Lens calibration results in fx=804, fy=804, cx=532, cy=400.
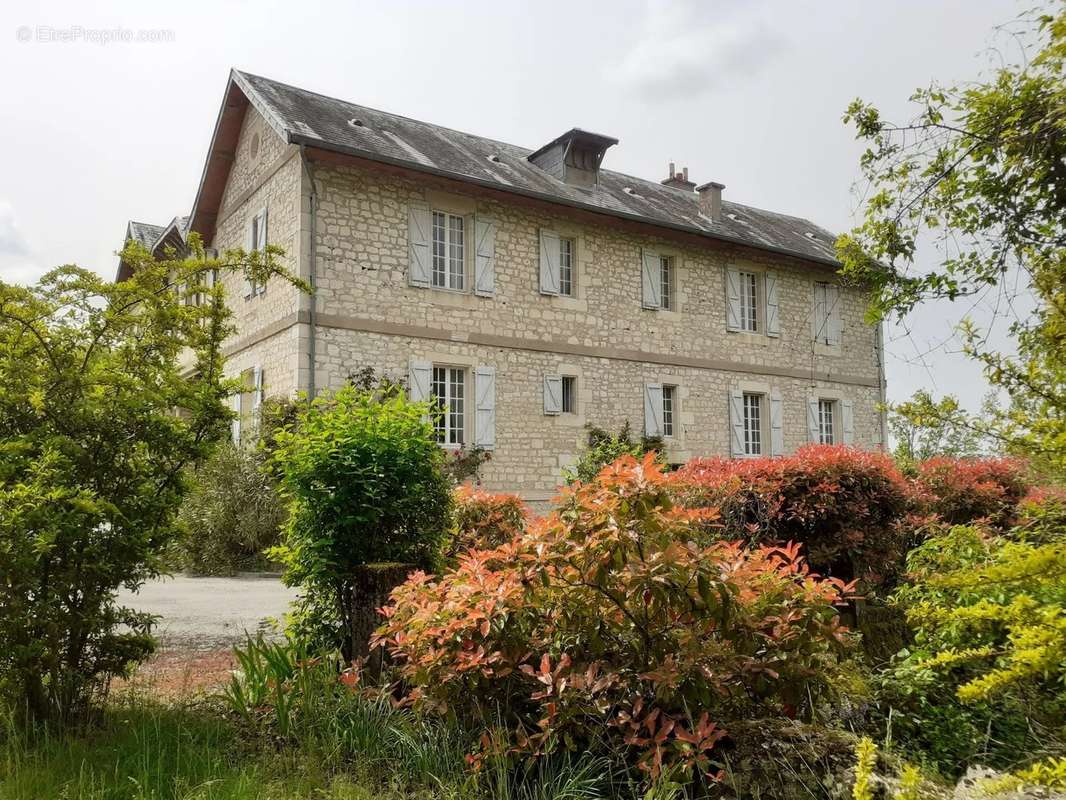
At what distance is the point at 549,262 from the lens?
14492 millimetres

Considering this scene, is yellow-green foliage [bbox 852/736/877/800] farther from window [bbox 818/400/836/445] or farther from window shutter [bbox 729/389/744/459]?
window [bbox 818/400/836/445]

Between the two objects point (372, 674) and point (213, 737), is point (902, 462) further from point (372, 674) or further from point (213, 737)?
point (213, 737)

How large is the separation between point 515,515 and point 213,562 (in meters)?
7.27

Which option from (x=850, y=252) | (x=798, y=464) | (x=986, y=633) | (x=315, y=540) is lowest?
(x=986, y=633)

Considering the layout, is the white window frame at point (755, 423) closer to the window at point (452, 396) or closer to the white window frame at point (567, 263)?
the white window frame at point (567, 263)

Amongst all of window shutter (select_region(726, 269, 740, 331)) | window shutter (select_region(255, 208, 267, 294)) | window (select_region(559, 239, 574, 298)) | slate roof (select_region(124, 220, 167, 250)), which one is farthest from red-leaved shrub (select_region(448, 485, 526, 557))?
slate roof (select_region(124, 220, 167, 250))

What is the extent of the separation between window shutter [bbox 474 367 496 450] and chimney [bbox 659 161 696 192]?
10.5 m

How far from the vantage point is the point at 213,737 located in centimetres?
361

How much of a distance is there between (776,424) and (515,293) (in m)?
6.81

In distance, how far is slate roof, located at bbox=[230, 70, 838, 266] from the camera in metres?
12.6

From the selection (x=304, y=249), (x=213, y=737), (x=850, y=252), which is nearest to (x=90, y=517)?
(x=213, y=737)

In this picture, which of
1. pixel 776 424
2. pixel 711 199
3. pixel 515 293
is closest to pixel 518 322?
pixel 515 293

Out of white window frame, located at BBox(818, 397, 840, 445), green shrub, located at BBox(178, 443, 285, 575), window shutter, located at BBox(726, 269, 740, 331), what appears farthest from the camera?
white window frame, located at BBox(818, 397, 840, 445)

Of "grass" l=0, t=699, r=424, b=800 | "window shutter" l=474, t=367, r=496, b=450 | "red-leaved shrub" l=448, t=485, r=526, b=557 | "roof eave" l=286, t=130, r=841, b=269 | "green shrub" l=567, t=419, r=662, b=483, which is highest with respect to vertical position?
"roof eave" l=286, t=130, r=841, b=269
